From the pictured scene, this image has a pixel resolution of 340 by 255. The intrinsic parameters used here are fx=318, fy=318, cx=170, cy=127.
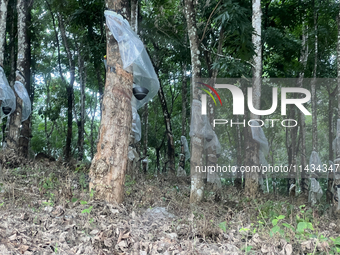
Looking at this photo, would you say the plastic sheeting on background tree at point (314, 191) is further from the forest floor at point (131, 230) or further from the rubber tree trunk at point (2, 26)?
the rubber tree trunk at point (2, 26)

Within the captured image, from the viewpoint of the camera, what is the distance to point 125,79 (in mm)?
4738

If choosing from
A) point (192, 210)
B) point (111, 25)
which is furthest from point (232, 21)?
point (192, 210)

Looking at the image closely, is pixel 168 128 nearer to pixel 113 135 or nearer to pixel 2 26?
pixel 2 26

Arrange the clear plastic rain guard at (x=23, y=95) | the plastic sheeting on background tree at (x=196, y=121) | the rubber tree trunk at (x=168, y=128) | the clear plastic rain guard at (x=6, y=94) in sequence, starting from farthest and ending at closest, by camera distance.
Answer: the rubber tree trunk at (x=168, y=128)
the clear plastic rain guard at (x=23, y=95)
the clear plastic rain guard at (x=6, y=94)
the plastic sheeting on background tree at (x=196, y=121)

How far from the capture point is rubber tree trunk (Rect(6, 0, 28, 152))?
25.9 feet

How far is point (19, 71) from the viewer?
8.31 meters

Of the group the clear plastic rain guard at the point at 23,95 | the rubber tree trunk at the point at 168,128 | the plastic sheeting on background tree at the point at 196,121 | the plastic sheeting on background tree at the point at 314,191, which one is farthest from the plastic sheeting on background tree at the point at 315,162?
the clear plastic rain guard at the point at 23,95

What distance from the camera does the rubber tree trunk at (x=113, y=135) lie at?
447 cm

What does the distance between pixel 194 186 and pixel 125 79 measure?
8.00ft

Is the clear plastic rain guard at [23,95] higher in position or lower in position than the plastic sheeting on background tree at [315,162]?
higher

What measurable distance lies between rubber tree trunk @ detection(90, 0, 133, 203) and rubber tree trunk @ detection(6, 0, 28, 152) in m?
4.32

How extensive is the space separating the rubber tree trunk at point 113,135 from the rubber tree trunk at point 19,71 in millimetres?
4324

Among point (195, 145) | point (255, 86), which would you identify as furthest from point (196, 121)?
point (255, 86)

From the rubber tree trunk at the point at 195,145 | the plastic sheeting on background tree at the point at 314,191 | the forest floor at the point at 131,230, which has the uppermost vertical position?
the rubber tree trunk at the point at 195,145
